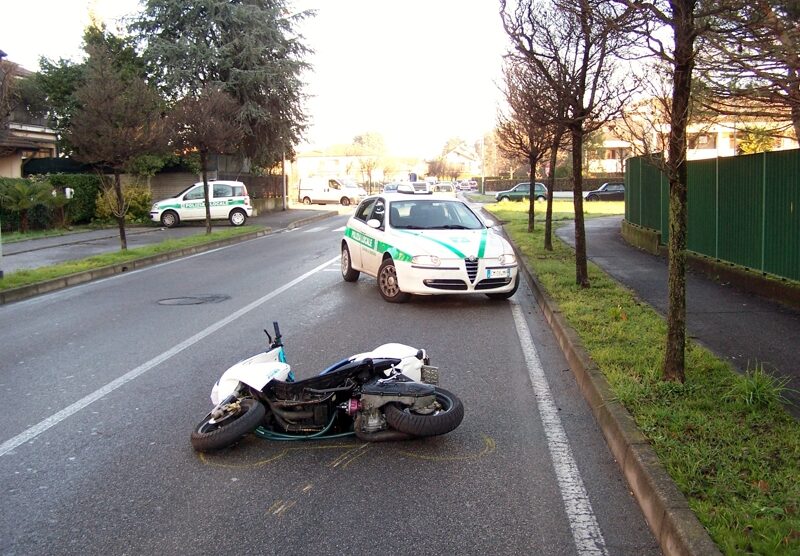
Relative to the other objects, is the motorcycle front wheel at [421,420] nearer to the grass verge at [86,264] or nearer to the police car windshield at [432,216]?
the police car windshield at [432,216]

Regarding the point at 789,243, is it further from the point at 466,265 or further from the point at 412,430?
the point at 412,430

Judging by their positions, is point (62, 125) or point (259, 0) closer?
point (62, 125)

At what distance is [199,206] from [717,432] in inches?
1081

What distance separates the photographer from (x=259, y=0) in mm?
36281

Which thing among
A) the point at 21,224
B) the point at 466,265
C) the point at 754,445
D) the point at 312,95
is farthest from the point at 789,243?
the point at 312,95

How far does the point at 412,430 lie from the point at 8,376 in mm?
4283

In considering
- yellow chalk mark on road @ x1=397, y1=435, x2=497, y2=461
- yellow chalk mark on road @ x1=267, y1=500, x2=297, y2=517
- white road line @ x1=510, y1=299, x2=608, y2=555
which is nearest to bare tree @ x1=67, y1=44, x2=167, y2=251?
white road line @ x1=510, y1=299, x2=608, y2=555

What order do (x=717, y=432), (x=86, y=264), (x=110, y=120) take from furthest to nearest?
(x=110, y=120) → (x=86, y=264) → (x=717, y=432)

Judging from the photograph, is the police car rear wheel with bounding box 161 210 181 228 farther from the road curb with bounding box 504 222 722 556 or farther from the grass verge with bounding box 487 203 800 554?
the road curb with bounding box 504 222 722 556

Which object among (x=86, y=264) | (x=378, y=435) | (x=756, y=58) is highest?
(x=756, y=58)

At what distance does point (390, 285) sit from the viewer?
10.8 meters

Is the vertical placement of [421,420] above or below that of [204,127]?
below

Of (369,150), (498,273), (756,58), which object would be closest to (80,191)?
(498,273)

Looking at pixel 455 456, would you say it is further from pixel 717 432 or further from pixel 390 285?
pixel 390 285
